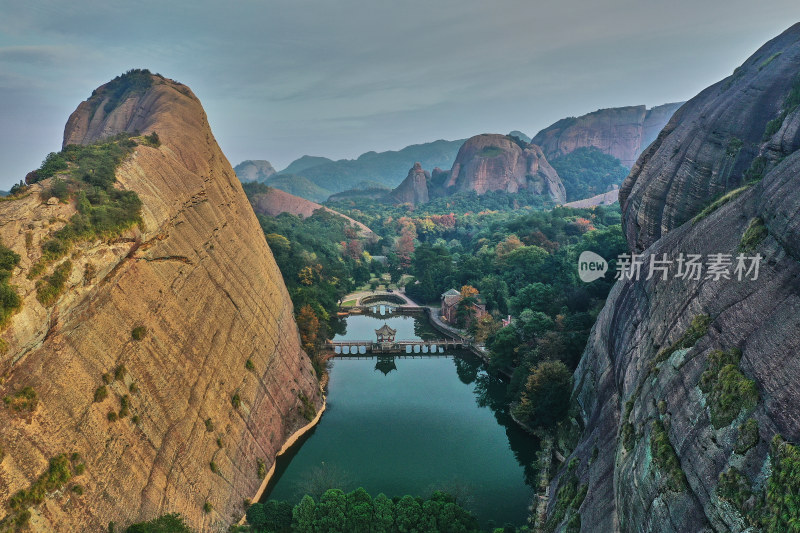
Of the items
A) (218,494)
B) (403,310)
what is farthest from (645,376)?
(403,310)

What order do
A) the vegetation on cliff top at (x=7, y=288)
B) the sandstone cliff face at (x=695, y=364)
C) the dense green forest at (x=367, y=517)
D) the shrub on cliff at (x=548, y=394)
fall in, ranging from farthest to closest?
the shrub on cliff at (x=548, y=394)
the dense green forest at (x=367, y=517)
the vegetation on cliff top at (x=7, y=288)
the sandstone cliff face at (x=695, y=364)

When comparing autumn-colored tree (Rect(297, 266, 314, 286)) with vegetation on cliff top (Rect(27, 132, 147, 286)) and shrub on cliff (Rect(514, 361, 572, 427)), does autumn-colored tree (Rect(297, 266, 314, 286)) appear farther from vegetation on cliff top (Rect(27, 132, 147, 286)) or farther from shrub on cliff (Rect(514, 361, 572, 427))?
shrub on cliff (Rect(514, 361, 572, 427))

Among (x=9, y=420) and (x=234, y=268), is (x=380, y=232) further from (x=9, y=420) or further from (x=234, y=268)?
(x=9, y=420)


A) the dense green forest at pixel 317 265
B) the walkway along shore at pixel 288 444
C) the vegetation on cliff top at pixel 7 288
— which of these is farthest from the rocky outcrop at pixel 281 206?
the vegetation on cliff top at pixel 7 288

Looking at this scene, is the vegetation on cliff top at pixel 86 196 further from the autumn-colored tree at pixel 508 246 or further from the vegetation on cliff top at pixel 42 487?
the autumn-colored tree at pixel 508 246

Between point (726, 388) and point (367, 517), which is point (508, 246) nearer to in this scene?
point (367, 517)

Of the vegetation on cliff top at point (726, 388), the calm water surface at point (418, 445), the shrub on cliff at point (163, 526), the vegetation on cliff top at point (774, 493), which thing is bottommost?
the calm water surface at point (418, 445)
